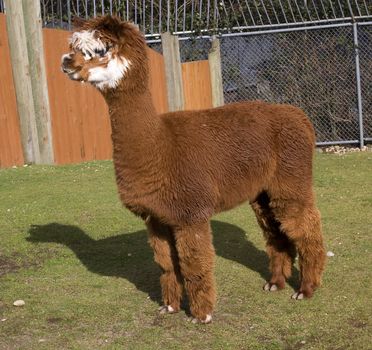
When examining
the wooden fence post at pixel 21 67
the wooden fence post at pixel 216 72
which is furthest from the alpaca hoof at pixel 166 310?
the wooden fence post at pixel 216 72

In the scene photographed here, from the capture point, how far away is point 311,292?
5504 millimetres

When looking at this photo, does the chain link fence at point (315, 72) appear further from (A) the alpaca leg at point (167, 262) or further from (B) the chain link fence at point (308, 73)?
(A) the alpaca leg at point (167, 262)

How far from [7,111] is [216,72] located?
6138 mm

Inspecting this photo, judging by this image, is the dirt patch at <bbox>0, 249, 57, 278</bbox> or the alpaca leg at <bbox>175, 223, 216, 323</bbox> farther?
the dirt patch at <bbox>0, 249, 57, 278</bbox>

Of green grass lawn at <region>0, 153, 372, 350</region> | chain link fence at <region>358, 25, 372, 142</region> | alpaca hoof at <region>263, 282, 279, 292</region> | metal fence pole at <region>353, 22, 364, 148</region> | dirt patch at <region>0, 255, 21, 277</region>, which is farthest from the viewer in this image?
chain link fence at <region>358, 25, 372, 142</region>

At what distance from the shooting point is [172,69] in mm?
14430

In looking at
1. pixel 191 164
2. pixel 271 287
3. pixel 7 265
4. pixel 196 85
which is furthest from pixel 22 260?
pixel 196 85

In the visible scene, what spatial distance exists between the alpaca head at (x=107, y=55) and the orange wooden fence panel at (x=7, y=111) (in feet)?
19.8

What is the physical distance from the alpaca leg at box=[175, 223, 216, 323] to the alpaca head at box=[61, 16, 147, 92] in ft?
3.45

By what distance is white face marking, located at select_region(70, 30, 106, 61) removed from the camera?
4.60 metres

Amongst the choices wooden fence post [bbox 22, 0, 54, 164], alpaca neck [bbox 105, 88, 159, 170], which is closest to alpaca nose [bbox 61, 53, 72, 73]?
alpaca neck [bbox 105, 88, 159, 170]

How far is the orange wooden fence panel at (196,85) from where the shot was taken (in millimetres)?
15164

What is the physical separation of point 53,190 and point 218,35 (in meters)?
7.11

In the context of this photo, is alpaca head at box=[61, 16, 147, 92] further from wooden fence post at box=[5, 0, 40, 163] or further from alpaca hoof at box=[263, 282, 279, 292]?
wooden fence post at box=[5, 0, 40, 163]
